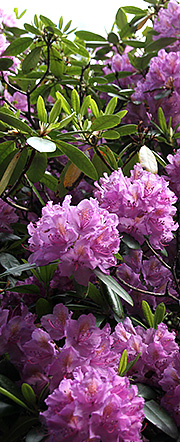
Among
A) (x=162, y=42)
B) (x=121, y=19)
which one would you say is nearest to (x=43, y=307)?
(x=162, y=42)

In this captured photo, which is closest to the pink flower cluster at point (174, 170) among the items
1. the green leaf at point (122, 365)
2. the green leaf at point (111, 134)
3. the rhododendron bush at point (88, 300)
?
the rhododendron bush at point (88, 300)

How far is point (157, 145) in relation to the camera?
151 centimetres

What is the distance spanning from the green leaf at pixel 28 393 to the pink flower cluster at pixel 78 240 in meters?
0.20

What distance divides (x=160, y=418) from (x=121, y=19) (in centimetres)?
162

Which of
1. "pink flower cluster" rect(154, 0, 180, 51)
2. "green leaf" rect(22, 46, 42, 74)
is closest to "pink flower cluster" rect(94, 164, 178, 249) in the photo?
"green leaf" rect(22, 46, 42, 74)

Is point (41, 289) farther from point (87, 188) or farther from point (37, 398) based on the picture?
point (87, 188)

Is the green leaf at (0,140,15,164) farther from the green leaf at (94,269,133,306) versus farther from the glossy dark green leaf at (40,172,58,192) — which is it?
the green leaf at (94,269,133,306)

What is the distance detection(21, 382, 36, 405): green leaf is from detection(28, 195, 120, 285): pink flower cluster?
0.67 ft

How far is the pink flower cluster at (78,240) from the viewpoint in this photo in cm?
82

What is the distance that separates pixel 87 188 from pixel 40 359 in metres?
0.76

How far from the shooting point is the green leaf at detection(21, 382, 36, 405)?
76cm

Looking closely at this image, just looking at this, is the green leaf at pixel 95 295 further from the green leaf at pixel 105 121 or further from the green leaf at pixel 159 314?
the green leaf at pixel 105 121

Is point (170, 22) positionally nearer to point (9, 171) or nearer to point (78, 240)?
point (9, 171)

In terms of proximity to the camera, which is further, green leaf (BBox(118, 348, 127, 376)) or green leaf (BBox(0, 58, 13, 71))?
green leaf (BBox(0, 58, 13, 71))
